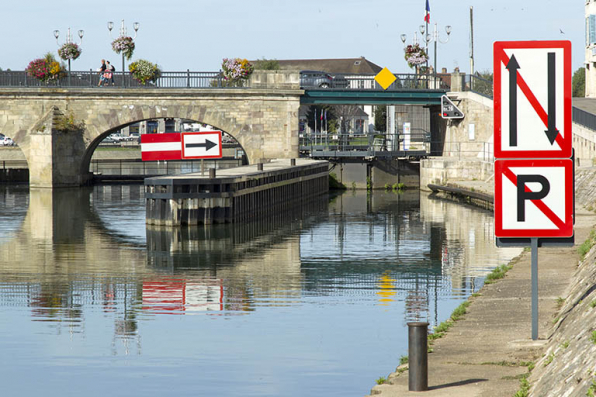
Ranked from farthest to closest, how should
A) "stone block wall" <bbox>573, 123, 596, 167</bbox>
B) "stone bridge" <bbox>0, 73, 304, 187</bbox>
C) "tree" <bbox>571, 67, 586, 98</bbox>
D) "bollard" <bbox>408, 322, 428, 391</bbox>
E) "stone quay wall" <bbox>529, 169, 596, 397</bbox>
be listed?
"tree" <bbox>571, 67, 586, 98</bbox> → "stone bridge" <bbox>0, 73, 304, 187</bbox> → "stone block wall" <bbox>573, 123, 596, 167</bbox> → "bollard" <bbox>408, 322, 428, 391</bbox> → "stone quay wall" <bbox>529, 169, 596, 397</bbox>

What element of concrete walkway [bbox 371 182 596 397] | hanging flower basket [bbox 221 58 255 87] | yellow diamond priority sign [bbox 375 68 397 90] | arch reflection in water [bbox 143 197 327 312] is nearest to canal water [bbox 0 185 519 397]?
arch reflection in water [bbox 143 197 327 312]

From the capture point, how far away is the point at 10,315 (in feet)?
48.9

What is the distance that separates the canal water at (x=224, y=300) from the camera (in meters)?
11.1

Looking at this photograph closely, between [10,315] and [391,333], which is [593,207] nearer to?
[391,333]

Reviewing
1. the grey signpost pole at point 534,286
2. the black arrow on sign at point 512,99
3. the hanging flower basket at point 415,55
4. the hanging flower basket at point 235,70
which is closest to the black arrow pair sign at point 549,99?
the black arrow on sign at point 512,99

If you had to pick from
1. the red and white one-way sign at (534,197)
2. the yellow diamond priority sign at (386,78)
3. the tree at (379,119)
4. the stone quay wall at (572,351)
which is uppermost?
the tree at (379,119)

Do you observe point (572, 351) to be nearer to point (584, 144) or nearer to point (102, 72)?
point (584, 144)

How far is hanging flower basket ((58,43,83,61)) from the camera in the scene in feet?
162

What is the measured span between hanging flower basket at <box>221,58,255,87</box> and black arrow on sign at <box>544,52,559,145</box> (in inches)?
1518

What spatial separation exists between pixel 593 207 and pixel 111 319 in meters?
18.2

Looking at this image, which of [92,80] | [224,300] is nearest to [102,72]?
[92,80]

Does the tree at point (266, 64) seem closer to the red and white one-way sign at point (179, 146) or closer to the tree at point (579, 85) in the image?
the tree at point (579, 85)

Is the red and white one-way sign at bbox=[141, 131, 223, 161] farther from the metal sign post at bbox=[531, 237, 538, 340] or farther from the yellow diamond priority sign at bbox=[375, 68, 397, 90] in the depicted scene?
the yellow diamond priority sign at bbox=[375, 68, 397, 90]

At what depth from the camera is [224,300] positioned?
16.4 meters
